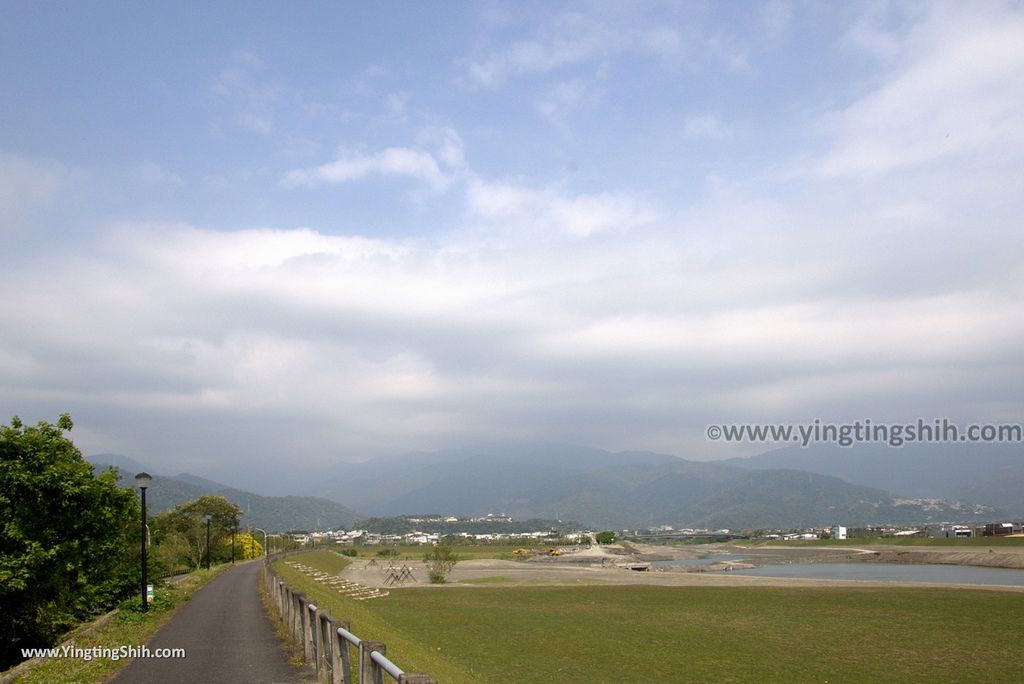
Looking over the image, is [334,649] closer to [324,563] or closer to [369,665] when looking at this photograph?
[369,665]

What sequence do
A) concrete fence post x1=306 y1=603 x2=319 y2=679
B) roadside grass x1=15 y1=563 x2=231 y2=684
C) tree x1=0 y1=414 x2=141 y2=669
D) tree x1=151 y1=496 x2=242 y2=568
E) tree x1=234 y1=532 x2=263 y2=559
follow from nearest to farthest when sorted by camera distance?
roadside grass x1=15 y1=563 x2=231 y2=684 → concrete fence post x1=306 y1=603 x2=319 y2=679 → tree x1=0 y1=414 x2=141 y2=669 → tree x1=151 y1=496 x2=242 y2=568 → tree x1=234 y1=532 x2=263 y2=559

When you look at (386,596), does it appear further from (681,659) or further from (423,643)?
(681,659)

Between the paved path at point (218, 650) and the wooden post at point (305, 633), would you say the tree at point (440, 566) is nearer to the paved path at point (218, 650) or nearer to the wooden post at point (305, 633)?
the paved path at point (218, 650)

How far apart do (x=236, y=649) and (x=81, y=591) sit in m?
14.0

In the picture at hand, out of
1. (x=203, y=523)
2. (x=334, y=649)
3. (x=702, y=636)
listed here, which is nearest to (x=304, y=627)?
(x=334, y=649)

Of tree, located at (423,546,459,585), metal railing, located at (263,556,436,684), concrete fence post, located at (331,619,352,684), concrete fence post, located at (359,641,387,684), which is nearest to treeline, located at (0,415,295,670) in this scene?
metal railing, located at (263,556,436,684)

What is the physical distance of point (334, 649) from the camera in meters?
12.3

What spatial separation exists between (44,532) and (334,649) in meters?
16.7

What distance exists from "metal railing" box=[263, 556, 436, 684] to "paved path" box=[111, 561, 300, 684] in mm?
531

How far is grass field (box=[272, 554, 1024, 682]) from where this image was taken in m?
21.6

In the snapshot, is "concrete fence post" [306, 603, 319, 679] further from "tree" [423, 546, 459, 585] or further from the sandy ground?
A: "tree" [423, 546, 459, 585]

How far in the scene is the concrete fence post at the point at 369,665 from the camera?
366 inches

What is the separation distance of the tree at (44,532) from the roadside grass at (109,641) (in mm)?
2114

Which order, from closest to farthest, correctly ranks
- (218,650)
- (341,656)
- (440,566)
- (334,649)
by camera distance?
(341,656) → (334,649) → (218,650) → (440,566)
